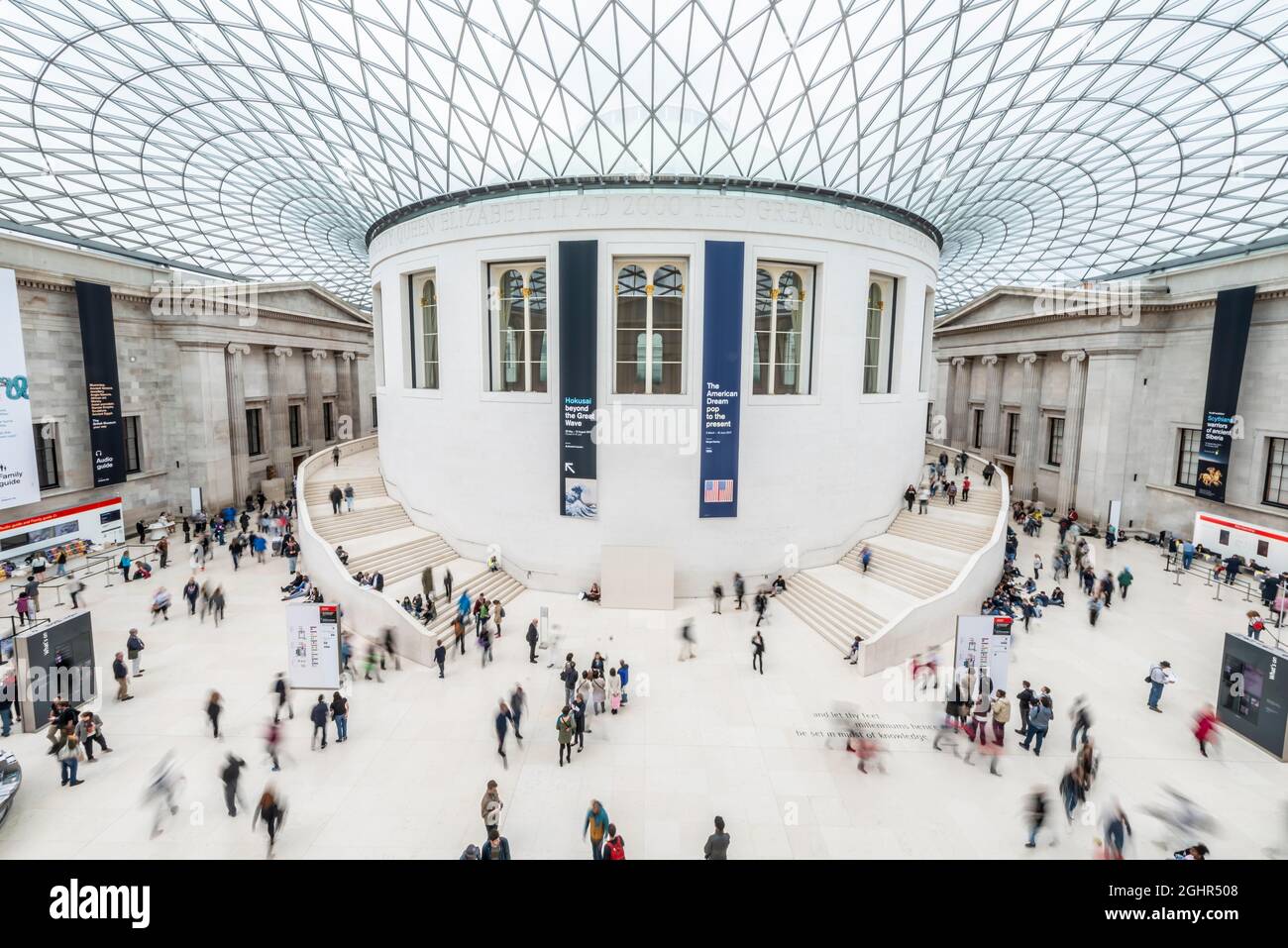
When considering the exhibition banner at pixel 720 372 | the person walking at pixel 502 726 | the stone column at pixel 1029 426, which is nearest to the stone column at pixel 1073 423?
the stone column at pixel 1029 426

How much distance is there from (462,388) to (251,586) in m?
10.9

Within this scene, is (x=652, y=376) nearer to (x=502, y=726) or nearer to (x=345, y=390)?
(x=502, y=726)

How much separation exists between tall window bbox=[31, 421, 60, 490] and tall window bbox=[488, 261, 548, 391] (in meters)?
19.6

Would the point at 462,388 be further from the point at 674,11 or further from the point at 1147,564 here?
the point at 1147,564

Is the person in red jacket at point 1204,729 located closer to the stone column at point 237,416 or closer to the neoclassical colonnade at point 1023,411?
the neoclassical colonnade at point 1023,411

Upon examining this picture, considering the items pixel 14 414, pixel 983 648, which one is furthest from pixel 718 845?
pixel 14 414

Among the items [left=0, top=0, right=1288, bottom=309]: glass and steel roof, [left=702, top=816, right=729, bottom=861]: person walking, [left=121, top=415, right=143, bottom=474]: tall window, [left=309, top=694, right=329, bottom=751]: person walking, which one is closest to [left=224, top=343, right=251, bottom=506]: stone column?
[left=121, top=415, right=143, bottom=474]: tall window

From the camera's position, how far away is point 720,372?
20953mm

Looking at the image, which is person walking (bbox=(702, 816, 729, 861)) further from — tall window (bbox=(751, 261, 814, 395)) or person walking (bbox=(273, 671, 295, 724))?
tall window (bbox=(751, 261, 814, 395))

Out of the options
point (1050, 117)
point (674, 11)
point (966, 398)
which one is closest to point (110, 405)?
point (674, 11)

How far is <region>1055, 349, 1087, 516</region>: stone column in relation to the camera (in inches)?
1291

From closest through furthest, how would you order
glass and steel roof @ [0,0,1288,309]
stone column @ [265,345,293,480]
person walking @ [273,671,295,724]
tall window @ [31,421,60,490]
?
person walking @ [273,671,295,724], glass and steel roof @ [0,0,1288,309], tall window @ [31,421,60,490], stone column @ [265,345,293,480]

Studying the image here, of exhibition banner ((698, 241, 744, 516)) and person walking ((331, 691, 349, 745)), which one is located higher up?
exhibition banner ((698, 241, 744, 516))

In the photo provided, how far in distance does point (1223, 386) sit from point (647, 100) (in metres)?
27.7
